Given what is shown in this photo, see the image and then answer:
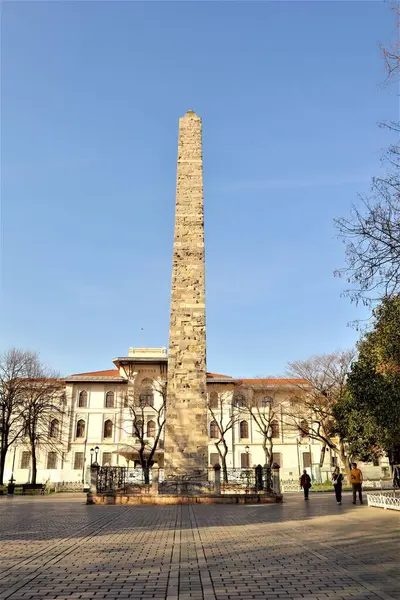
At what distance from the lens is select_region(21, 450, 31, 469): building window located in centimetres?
5012

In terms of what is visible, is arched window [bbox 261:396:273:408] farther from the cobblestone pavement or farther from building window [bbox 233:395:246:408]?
the cobblestone pavement

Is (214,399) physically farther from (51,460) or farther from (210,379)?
(51,460)

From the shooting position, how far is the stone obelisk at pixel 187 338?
70.7 ft

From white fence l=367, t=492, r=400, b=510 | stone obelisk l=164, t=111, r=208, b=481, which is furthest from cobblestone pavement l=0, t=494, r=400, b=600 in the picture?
stone obelisk l=164, t=111, r=208, b=481

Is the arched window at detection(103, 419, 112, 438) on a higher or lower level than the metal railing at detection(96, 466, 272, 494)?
higher

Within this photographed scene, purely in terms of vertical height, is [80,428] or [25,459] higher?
[80,428]

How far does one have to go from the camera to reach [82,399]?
52594 mm

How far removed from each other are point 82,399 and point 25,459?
7.56 meters

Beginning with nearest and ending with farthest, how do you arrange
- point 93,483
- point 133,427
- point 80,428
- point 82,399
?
point 93,483
point 133,427
point 80,428
point 82,399

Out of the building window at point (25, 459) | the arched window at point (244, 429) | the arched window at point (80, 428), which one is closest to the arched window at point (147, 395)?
the arched window at point (80, 428)

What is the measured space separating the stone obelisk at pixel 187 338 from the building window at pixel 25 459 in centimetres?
3315

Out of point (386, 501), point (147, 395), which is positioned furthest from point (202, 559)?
point (147, 395)

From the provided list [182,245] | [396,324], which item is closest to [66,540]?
[396,324]

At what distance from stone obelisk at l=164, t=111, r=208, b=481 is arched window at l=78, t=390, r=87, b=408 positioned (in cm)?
3231
